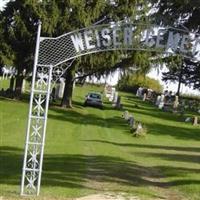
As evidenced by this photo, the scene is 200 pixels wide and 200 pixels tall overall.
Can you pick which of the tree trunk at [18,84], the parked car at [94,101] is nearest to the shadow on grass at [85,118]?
the tree trunk at [18,84]

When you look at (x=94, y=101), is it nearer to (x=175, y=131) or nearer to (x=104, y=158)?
(x=175, y=131)

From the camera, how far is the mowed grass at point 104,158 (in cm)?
1684

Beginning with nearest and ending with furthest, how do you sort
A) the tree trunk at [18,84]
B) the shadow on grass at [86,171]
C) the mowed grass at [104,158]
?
the mowed grass at [104,158]
the shadow on grass at [86,171]
the tree trunk at [18,84]

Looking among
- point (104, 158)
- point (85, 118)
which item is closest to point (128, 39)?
point (104, 158)

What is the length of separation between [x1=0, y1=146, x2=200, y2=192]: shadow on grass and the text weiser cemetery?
374 cm

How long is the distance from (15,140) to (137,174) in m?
8.90

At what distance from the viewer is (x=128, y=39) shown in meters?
15.1

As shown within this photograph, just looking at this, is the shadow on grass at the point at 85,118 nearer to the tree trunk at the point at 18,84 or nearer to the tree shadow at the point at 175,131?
the tree shadow at the point at 175,131

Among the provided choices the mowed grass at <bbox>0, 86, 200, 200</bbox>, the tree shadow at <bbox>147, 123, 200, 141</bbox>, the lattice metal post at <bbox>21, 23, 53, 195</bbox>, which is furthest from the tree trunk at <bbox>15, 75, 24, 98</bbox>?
the lattice metal post at <bbox>21, 23, 53, 195</bbox>

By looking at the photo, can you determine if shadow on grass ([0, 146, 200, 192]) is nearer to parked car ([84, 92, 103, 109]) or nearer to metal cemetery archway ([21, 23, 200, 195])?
metal cemetery archway ([21, 23, 200, 195])

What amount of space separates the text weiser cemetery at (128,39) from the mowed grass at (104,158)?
3499 mm

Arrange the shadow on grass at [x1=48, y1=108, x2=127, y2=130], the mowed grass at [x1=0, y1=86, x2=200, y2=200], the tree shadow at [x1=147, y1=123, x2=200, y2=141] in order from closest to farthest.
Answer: the mowed grass at [x1=0, y1=86, x2=200, y2=200], the tree shadow at [x1=147, y1=123, x2=200, y2=141], the shadow on grass at [x1=48, y1=108, x2=127, y2=130]

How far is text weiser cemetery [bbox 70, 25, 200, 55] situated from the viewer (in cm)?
1509

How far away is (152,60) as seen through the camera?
162 feet
